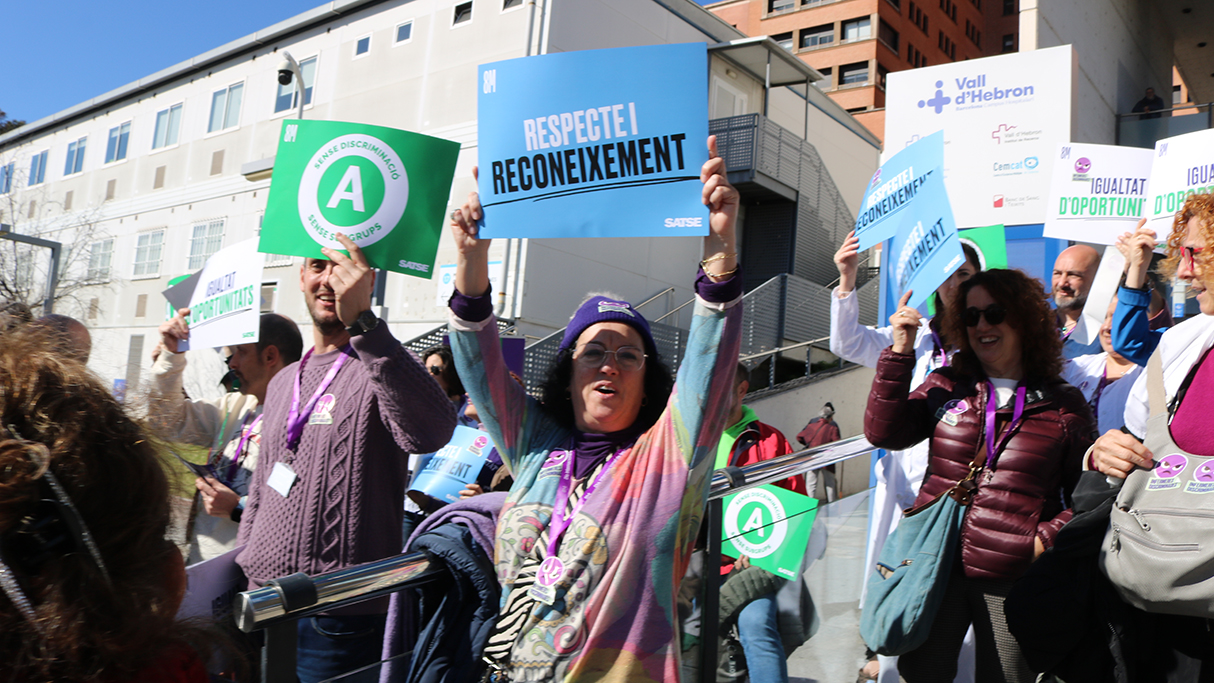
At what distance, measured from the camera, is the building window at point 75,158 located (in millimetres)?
29836

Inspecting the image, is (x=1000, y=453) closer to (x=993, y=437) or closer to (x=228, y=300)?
(x=993, y=437)

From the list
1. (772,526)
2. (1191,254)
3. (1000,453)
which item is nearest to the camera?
(1191,254)

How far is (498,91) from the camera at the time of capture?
104 inches

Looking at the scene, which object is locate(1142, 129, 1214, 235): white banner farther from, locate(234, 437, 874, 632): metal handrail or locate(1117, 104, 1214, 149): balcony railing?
locate(1117, 104, 1214, 149): balcony railing

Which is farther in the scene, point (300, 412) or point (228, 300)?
point (228, 300)

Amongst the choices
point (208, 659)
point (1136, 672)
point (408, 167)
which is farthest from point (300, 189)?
point (1136, 672)

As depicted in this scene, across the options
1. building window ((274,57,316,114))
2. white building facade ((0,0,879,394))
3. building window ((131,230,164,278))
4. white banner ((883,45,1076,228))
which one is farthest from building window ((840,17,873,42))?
white banner ((883,45,1076,228))

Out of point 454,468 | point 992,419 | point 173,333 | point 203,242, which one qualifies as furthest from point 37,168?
point 992,419

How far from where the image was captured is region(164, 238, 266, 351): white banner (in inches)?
158

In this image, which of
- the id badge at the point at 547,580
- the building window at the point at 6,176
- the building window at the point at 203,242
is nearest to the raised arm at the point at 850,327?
the id badge at the point at 547,580

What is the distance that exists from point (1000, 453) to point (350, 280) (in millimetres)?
2194

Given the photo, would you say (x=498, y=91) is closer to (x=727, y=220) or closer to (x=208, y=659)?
(x=727, y=220)

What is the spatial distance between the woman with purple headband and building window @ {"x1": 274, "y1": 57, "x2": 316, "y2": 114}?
21085 millimetres

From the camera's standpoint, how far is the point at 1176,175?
15.0 ft
